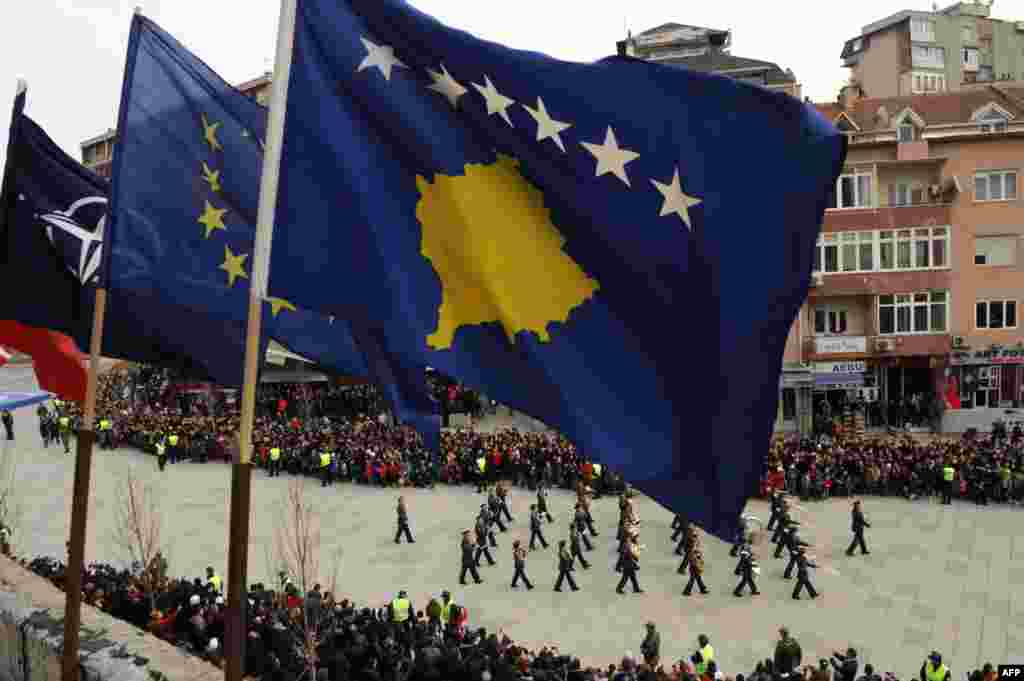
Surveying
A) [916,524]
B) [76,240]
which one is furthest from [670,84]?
[916,524]

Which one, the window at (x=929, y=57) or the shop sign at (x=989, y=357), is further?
the window at (x=929, y=57)

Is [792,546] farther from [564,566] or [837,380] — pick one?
[837,380]

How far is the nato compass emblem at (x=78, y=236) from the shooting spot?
8.55m

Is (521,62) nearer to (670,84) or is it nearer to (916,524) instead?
(670,84)

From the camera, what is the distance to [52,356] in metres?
9.83

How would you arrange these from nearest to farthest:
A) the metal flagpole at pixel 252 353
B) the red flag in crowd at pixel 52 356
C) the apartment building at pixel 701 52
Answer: the metal flagpole at pixel 252 353
the red flag in crowd at pixel 52 356
the apartment building at pixel 701 52

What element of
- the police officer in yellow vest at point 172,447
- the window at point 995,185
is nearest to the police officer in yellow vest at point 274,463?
the police officer in yellow vest at point 172,447

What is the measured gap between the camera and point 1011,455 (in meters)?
26.8

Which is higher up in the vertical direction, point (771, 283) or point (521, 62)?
point (521, 62)

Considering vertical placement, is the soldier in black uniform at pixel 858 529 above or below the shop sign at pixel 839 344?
below

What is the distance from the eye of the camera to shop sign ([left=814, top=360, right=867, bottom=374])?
3625 cm

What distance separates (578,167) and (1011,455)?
26.3 metres

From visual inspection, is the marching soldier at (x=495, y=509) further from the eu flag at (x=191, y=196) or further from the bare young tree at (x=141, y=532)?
the eu flag at (x=191, y=196)

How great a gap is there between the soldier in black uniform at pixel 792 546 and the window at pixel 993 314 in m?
21.2
